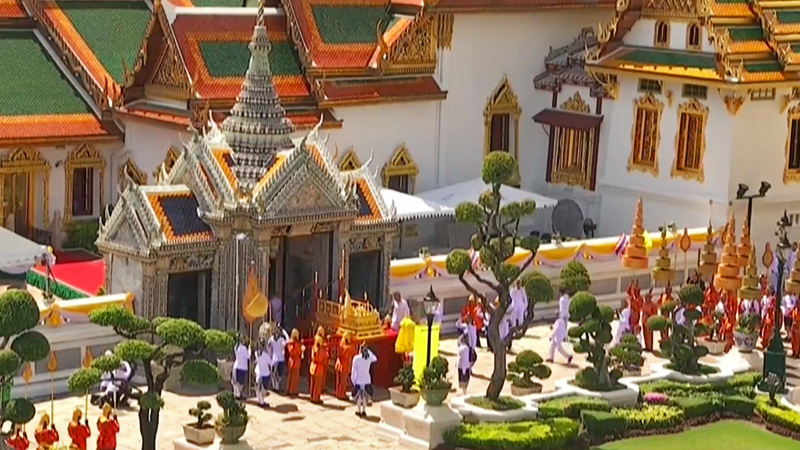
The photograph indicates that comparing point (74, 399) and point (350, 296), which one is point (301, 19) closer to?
point (350, 296)

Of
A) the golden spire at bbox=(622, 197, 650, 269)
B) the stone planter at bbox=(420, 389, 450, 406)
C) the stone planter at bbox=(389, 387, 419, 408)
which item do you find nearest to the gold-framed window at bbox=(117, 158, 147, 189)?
the golden spire at bbox=(622, 197, 650, 269)

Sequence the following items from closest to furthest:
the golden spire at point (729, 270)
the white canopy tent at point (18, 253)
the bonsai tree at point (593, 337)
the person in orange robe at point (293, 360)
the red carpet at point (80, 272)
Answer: the bonsai tree at point (593, 337) < the person in orange robe at point (293, 360) < the white canopy tent at point (18, 253) < the red carpet at point (80, 272) < the golden spire at point (729, 270)

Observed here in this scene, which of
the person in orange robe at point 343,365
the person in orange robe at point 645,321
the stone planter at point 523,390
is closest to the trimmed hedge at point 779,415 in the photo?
the stone planter at point 523,390

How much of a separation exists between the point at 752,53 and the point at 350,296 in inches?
460

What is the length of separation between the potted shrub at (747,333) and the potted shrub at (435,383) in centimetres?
740

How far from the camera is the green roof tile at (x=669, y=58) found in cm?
4088

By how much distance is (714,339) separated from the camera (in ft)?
115

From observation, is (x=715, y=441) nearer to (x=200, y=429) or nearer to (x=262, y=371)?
(x=262, y=371)

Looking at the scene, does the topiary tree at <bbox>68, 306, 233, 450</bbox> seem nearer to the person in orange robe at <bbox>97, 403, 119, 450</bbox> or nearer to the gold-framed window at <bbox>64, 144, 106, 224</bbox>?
the person in orange robe at <bbox>97, 403, 119, 450</bbox>

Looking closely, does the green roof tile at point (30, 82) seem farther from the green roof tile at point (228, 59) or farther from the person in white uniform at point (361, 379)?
the person in white uniform at point (361, 379)

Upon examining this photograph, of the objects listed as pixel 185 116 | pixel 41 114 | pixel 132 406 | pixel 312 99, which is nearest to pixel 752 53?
pixel 312 99

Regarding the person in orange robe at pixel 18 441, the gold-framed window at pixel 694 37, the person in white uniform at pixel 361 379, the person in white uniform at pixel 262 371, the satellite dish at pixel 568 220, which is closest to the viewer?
the person in orange robe at pixel 18 441

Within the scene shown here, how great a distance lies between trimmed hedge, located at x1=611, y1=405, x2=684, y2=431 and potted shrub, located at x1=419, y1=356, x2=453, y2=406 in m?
2.85

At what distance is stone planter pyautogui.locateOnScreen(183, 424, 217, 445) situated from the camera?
87.7ft
